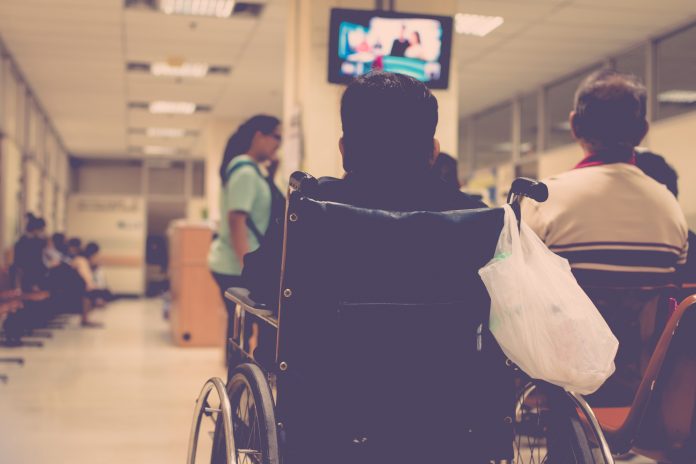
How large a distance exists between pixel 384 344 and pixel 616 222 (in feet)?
2.90

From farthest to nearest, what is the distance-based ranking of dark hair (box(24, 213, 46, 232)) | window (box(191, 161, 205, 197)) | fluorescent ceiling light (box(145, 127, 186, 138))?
window (box(191, 161, 205, 197)), fluorescent ceiling light (box(145, 127, 186, 138)), dark hair (box(24, 213, 46, 232))

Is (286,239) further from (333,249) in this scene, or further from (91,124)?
(91,124)

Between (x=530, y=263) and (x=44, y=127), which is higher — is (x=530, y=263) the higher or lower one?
the lower one

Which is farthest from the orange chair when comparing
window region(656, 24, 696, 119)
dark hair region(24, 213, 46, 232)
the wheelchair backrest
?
dark hair region(24, 213, 46, 232)

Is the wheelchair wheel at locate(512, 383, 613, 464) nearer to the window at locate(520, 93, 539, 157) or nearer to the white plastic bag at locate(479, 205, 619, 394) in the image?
the white plastic bag at locate(479, 205, 619, 394)

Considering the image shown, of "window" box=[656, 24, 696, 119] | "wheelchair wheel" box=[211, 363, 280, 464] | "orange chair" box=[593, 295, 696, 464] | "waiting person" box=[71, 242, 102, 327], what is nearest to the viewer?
"wheelchair wheel" box=[211, 363, 280, 464]

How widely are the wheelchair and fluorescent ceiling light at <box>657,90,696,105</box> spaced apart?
656cm

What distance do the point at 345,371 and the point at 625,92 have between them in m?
1.17

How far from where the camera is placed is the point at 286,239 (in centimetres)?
145

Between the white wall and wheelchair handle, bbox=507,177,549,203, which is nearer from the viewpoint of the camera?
wheelchair handle, bbox=507,177,549,203

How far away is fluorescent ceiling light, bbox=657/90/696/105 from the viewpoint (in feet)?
24.2

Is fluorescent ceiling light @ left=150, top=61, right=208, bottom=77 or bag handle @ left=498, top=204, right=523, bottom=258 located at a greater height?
fluorescent ceiling light @ left=150, top=61, right=208, bottom=77

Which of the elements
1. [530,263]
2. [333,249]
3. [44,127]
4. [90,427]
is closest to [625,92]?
[530,263]

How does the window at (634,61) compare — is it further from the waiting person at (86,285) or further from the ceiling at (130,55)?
the waiting person at (86,285)
